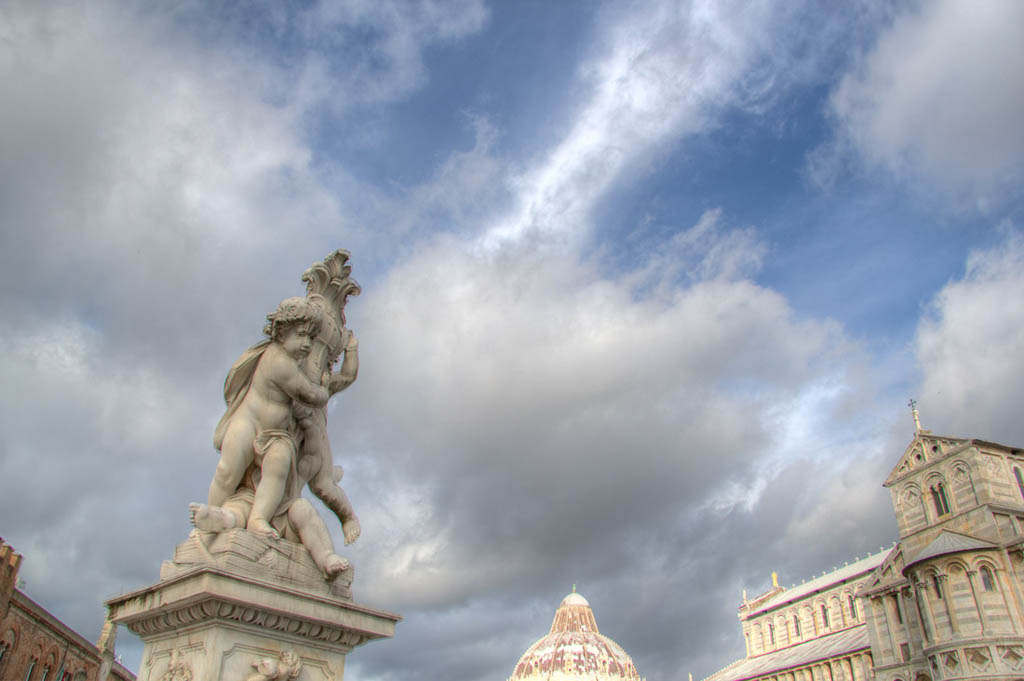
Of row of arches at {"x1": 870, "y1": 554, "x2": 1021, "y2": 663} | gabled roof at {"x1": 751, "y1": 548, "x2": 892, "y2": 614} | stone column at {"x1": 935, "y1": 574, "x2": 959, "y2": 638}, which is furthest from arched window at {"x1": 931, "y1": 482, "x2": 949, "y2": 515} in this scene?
gabled roof at {"x1": 751, "y1": 548, "x2": 892, "y2": 614}

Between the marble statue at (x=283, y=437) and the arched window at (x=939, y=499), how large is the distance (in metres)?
40.5

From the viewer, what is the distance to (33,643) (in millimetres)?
36844

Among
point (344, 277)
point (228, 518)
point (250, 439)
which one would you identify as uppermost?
point (344, 277)

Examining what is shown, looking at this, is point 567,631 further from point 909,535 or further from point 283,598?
point 283,598

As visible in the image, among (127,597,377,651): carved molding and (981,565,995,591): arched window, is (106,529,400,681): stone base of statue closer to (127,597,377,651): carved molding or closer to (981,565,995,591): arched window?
(127,597,377,651): carved molding

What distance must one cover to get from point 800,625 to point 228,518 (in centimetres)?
7914

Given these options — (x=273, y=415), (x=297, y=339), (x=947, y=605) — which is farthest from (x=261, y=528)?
(x=947, y=605)

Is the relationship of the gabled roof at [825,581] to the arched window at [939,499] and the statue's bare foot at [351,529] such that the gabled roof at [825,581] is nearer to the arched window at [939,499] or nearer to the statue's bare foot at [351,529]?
the arched window at [939,499]

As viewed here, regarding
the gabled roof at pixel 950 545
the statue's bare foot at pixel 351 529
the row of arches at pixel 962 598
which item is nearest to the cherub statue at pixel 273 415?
the statue's bare foot at pixel 351 529

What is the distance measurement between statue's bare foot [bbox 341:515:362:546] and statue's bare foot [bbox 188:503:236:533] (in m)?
1.44

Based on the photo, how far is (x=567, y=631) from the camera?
15288 centimetres

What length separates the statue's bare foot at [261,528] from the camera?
5840 mm

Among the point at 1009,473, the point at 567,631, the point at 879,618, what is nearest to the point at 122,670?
the point at 879,618

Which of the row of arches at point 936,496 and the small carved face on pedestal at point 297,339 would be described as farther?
the row of arches at point 936,496
